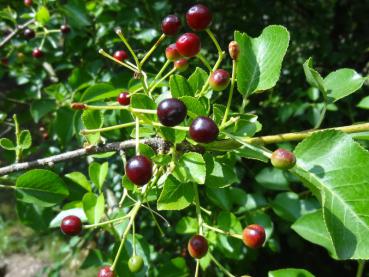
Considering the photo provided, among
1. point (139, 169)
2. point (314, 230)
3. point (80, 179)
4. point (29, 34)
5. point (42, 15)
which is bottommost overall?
point (314, 230)

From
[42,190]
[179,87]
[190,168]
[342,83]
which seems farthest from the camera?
[42,190]

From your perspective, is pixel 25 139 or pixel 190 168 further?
pixel 25 139

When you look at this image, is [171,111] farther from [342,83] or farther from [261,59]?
[342,83]

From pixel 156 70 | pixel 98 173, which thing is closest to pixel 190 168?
pixel 98 173

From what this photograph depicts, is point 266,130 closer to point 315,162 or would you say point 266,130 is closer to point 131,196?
point 131,196

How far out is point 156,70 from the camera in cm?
189

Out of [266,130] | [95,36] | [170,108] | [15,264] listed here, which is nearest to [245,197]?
[266,130]

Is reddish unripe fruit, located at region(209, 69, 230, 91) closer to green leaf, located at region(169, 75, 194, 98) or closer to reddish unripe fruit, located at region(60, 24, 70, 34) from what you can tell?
green leaf, located at region(169, 75, 194, 98)

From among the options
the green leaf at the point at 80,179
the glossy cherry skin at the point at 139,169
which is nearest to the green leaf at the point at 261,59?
the glossy cherry skin at the point at 139,169

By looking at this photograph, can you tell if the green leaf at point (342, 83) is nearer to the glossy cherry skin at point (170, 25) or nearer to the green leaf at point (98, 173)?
the glossy cherry skin at point (170, 25)

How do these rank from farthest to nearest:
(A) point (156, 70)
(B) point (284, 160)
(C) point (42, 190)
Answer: (A) point (156, 70), (C) point (42, 190), (B) point (284, 160)

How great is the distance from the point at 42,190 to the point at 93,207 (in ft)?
0.53

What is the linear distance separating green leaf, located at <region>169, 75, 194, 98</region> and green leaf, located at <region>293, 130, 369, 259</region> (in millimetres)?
321

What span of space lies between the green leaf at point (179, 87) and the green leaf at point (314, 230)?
650 mm
